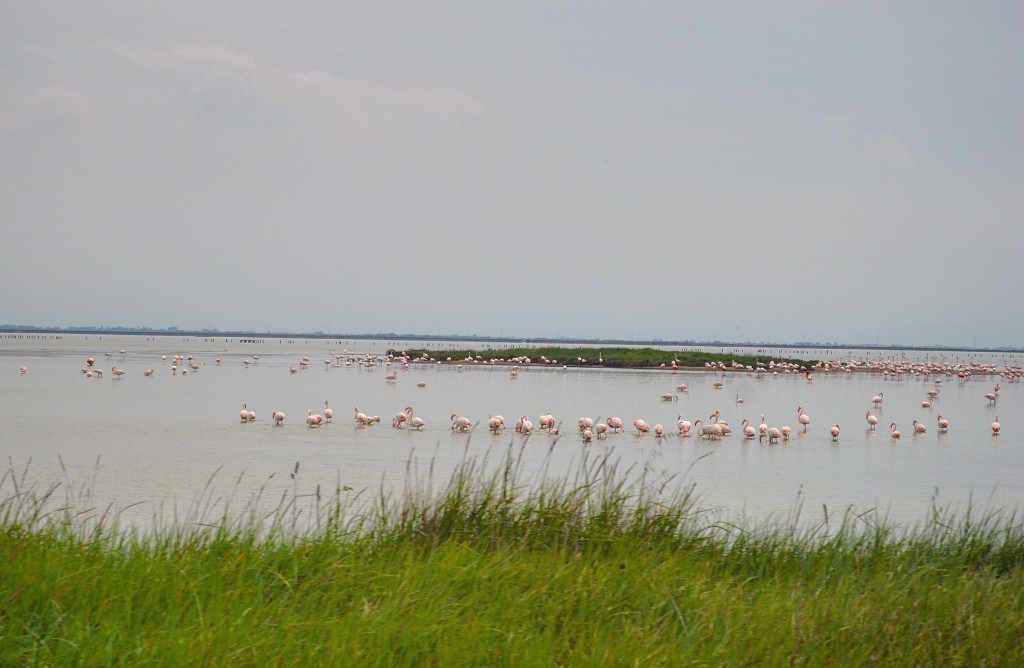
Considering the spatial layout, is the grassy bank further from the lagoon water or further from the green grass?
the green grass

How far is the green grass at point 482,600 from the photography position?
408 centimetres

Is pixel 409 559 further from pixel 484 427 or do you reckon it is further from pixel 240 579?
pixel 484 427

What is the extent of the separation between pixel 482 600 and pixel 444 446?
410 inches

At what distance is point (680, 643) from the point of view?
4480mm

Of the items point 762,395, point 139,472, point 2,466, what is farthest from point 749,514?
point 762,395

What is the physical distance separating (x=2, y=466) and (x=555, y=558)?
8.26m

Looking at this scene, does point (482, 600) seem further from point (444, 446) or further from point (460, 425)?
point (460, 425)

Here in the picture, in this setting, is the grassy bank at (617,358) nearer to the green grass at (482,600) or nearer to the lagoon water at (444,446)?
the lagoon water at (444,446)

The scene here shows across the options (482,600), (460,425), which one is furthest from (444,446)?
(482,600)

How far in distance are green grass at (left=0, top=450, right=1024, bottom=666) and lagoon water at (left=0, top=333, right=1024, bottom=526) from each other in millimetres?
554

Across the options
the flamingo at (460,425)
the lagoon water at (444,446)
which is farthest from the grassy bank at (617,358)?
the flamingo at (460,425)

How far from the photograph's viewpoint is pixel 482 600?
479cm

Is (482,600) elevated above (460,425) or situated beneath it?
elevated above

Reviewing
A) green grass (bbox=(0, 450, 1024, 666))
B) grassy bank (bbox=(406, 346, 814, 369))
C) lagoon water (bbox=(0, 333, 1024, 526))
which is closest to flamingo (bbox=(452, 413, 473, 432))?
lagoon water (bbox=(0, 333, 1024, 526))
